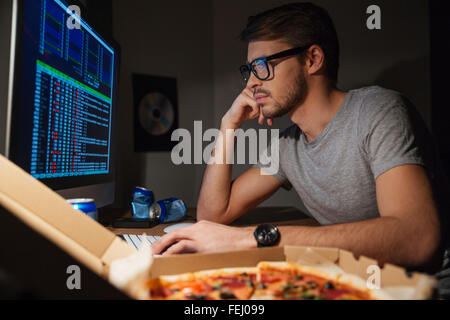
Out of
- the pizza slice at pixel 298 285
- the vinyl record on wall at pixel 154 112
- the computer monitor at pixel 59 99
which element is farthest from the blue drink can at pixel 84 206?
the vinyl record on wall at pixel 154 112

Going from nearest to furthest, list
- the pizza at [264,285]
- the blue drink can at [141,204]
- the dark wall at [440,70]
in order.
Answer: the pizza at [264,285] < the blue drink can at [141,204] < the dark wall at [440,70]

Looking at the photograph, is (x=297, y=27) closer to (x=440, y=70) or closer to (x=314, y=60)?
(x=314, y=60)

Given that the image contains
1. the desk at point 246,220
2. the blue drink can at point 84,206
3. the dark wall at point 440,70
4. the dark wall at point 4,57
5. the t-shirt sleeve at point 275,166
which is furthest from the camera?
the dark wall at point 440,70

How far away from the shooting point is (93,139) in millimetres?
1129

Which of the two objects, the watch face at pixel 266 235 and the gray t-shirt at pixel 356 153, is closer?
the watch face at pixel 266 235

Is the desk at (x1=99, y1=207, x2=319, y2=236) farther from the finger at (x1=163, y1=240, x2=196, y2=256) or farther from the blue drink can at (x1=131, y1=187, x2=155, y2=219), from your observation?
the finger at (x1=163, y1=240, x2=196, y2=256)

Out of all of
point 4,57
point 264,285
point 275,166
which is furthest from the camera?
point 275,166

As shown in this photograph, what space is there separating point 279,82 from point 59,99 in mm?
821

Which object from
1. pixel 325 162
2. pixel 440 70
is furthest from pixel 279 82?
Result: pixel 440 70

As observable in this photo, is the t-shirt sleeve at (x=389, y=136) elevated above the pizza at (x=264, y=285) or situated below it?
above

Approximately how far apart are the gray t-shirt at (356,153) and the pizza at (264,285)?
0.51 m

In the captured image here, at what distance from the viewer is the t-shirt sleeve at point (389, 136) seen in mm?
900

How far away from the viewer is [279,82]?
1.31 meters

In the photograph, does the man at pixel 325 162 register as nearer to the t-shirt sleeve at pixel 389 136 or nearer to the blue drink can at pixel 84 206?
the t-shirt sleeve at pixel 389 136
